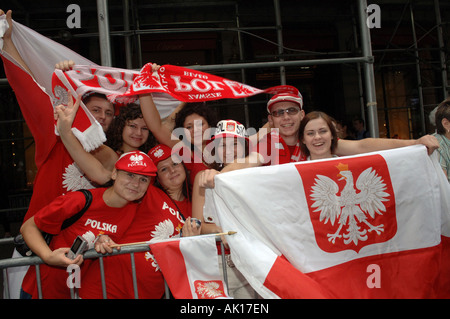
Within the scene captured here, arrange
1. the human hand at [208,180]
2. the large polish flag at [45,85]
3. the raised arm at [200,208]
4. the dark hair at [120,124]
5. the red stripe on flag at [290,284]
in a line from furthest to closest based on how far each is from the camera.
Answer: the dark hair at [120,124], the large polish flag at [45,85], the raised arm at [200,208], the human hand at [208,180], the red stripe on flag at [290,284]

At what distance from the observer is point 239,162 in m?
2.78

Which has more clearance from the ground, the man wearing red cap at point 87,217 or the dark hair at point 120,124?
the dark hair at point 120,124

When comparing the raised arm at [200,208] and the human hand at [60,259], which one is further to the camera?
the raised arm at [200,208]

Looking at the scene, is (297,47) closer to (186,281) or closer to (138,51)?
(138,51)

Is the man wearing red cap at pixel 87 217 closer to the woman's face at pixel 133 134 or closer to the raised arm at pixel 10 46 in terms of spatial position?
the woman's face at pixel 133 134

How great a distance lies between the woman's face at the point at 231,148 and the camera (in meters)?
2.88

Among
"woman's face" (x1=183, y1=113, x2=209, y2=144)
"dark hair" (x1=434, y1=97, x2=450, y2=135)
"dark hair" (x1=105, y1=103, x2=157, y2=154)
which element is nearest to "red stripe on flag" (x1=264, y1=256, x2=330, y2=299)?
"woman's face" (x1=183, y1=113, x2=209, y2=144)

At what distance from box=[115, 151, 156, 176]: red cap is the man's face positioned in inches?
43.7

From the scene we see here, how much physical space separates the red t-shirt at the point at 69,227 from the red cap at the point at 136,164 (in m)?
0.26


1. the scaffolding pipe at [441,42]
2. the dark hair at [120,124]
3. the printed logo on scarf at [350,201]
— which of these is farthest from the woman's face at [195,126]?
the scaffolding pipe at [441,42]

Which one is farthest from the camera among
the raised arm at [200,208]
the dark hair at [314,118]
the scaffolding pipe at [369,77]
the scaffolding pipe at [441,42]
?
the scaffolding pipe at [441,42]

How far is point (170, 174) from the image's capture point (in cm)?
299

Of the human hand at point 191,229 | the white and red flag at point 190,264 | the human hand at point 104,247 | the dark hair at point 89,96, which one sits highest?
the dark hair at point 89,96

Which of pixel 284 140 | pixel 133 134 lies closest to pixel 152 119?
A: pixel 133 134
